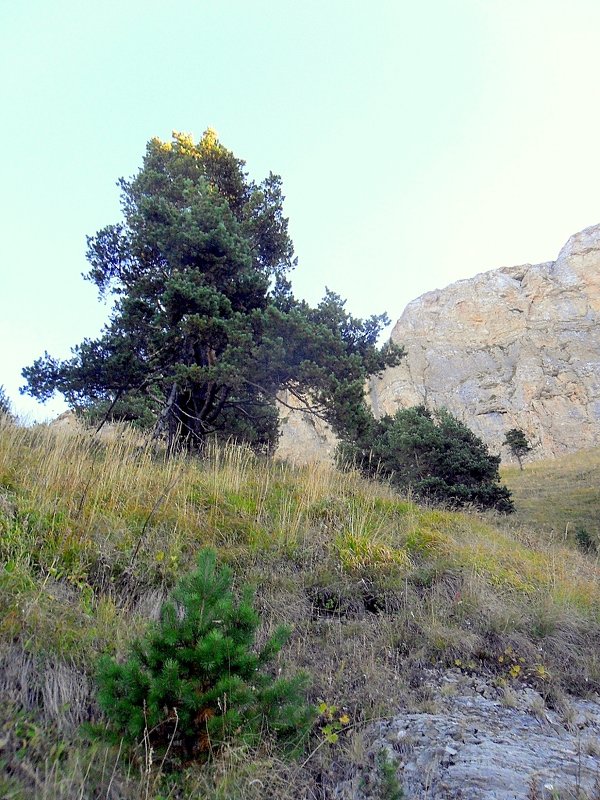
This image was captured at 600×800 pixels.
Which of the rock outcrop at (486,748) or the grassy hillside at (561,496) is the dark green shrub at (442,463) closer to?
the grassy hillside at (561,496)

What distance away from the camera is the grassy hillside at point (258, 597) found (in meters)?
1.73

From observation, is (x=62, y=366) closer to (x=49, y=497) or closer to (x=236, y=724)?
(x=49, y=497)

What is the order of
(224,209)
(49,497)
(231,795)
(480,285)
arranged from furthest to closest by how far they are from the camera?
(480,285) < (224,209) < (49,497) < (231,795)

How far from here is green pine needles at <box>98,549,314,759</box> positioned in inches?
66.5

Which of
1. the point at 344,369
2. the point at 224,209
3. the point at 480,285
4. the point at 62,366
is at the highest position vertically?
the point at 480,285

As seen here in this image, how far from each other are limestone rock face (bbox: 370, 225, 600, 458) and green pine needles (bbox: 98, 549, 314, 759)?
153ft

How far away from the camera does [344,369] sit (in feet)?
26.5

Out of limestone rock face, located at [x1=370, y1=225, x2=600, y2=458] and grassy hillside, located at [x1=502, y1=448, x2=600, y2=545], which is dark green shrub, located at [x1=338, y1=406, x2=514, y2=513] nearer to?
grassy hillside, located at [x1=502, y1=448, x2=600, y2=545]

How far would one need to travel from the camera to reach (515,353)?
55.0 metres

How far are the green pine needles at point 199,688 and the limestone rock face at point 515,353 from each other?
46684 mm

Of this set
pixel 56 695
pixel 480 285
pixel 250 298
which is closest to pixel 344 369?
pixel 250 298

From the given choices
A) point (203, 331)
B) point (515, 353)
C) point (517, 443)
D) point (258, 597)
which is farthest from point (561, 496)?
point (515, 353)

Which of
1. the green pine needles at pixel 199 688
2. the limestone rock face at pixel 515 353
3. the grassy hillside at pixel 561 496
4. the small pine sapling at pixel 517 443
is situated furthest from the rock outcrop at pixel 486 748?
the limestone rock face at pixel 515 353

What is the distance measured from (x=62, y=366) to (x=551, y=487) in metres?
25.6
